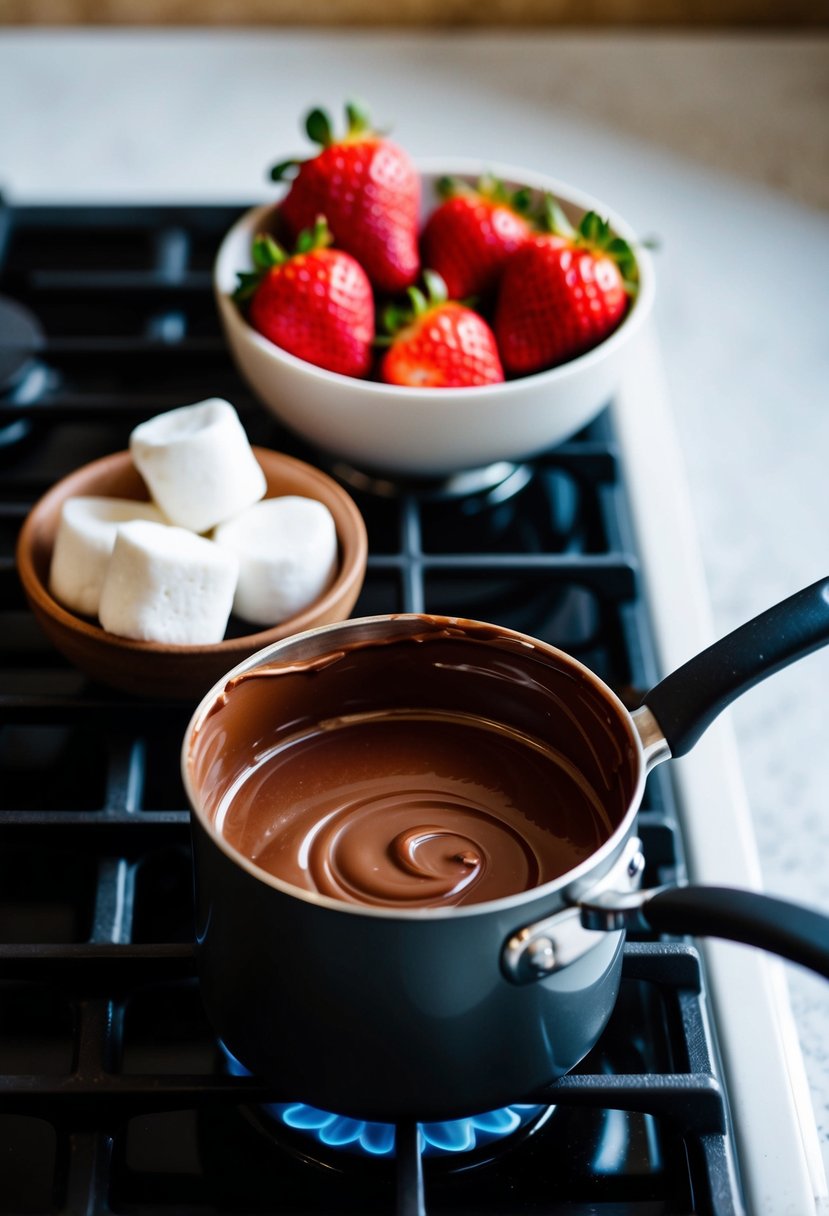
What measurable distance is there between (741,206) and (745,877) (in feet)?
2.71

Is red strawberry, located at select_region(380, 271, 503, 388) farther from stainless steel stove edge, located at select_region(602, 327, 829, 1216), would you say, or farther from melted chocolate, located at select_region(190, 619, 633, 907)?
melted chocolate, located at select_region(190, 619, 633, 907)

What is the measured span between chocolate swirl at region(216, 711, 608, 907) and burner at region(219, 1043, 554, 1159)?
9 cm

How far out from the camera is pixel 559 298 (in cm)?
89

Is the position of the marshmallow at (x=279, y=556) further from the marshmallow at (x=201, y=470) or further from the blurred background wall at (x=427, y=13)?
the blurred background wall at (x=427, y=13)

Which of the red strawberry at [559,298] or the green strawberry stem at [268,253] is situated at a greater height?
the green strawberry stem at [268,253]

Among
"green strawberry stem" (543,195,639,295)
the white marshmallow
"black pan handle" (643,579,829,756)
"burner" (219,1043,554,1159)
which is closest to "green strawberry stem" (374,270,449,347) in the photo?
"green strawberry stem" (543,195,639,295)

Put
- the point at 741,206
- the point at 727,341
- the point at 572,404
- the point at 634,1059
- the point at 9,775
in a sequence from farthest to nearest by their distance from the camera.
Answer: the point at 741,206 < the point at 727,341 < the point at 572,404 < the point at 9,775 < the point at 634,1059

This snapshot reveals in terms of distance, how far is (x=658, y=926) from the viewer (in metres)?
0.49

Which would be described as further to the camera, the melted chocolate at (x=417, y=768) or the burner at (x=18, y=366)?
the burner at (x=18, y=366)

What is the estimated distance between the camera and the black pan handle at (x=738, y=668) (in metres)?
0.59

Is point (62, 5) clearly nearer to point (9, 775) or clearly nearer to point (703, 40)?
point (703, 40)

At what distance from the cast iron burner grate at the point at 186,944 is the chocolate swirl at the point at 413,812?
7cm

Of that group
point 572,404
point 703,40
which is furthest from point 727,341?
point 703,40

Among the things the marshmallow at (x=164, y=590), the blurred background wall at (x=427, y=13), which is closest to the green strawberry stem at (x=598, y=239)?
the marshmallow at (x=164, y=590)
